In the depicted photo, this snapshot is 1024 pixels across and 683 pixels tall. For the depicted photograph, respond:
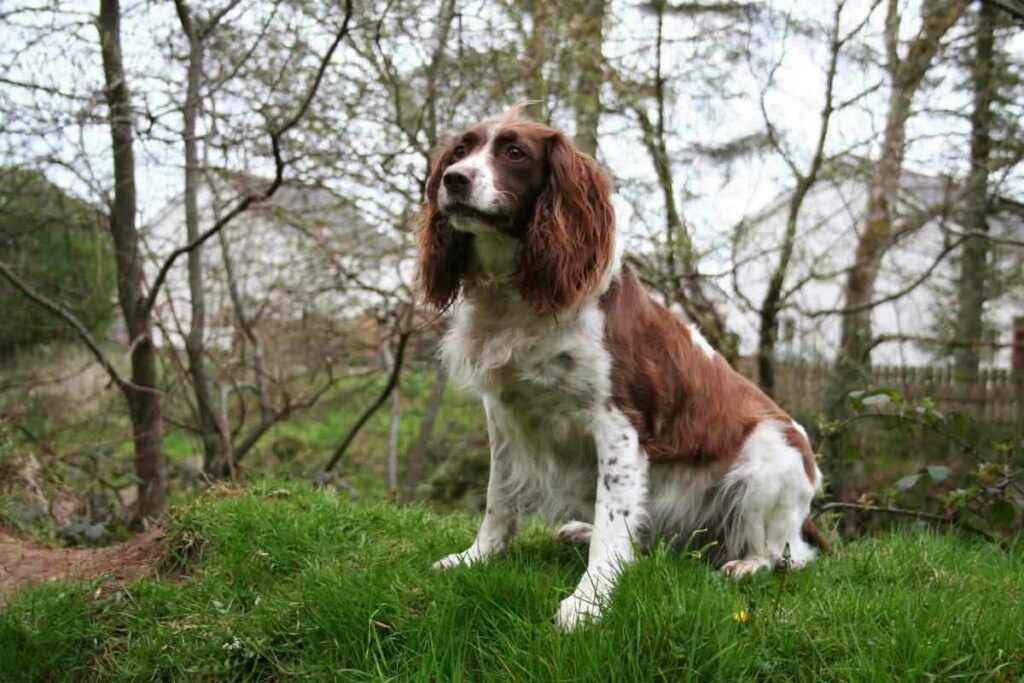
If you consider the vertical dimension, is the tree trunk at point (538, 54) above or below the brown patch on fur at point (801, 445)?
above

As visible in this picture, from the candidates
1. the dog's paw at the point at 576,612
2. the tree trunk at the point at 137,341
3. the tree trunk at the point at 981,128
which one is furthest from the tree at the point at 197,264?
the tree trunk at the point at 981,128

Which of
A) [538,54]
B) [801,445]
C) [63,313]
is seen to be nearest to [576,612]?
[801,445]

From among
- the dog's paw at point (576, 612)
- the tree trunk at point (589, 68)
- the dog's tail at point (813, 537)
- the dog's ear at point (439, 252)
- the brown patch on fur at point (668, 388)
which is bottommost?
the dog's tail at point (813, 537)

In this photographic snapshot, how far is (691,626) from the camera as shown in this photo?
2.07 meters

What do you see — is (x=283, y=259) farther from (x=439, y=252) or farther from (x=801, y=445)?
(x=801, y=445)

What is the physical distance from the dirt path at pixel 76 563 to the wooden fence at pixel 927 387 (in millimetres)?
6130

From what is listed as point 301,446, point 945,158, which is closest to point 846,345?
point 945,158

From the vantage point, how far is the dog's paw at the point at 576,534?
11.8 ft

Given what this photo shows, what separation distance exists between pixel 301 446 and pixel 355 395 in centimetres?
177

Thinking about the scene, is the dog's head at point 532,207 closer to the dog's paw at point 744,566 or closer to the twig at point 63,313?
the dog's paw at point 744,566

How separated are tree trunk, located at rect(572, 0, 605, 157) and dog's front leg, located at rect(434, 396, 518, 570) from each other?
12.2 ft

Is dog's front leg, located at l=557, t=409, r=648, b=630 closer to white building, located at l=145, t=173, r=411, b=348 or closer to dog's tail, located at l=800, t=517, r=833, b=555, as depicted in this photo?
dog's tail, located at l=800, t=517, r=833, b=555

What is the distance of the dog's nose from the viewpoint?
284cm

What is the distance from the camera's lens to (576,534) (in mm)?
3633
